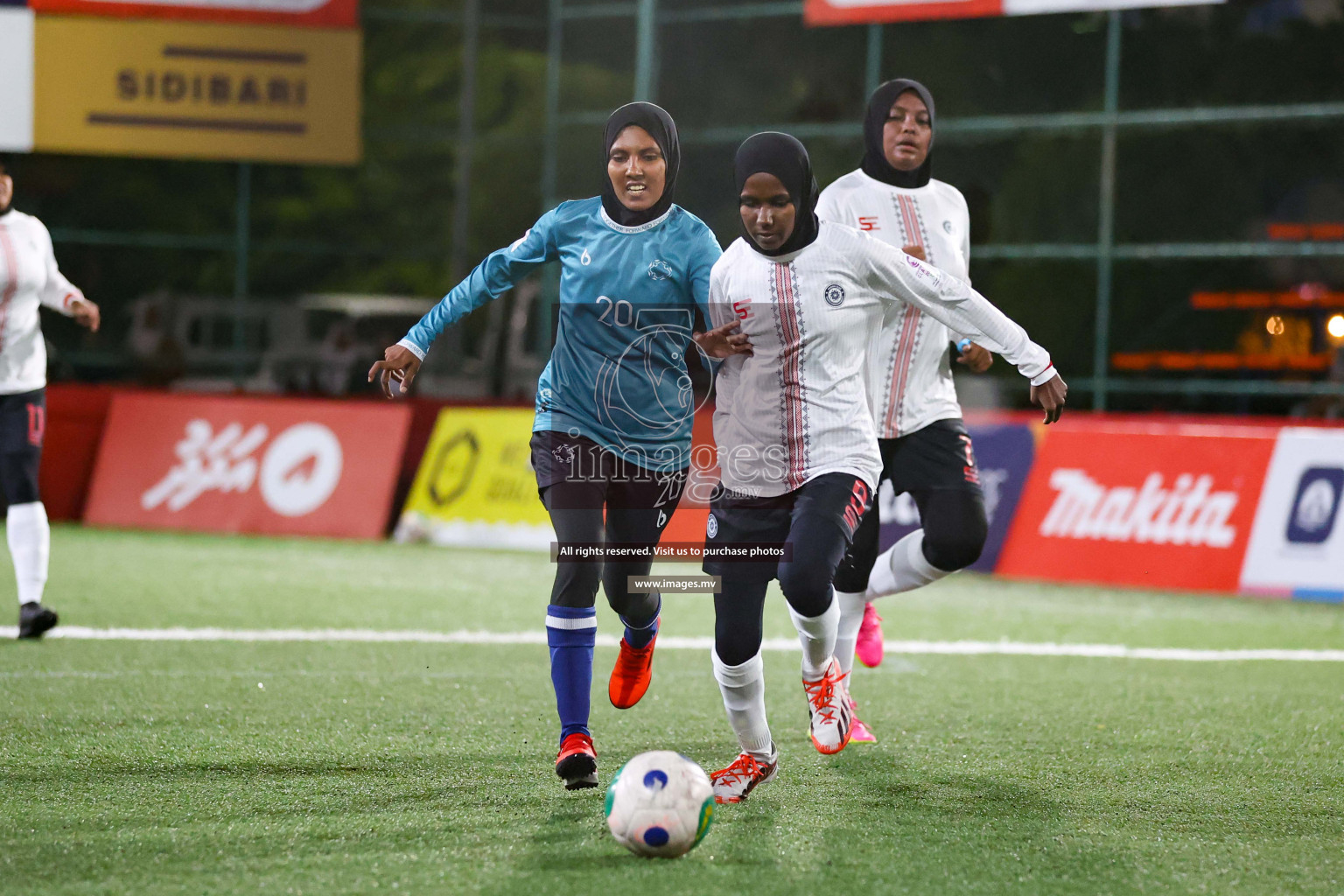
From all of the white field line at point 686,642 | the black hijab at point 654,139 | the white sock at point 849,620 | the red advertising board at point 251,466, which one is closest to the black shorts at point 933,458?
the white sock at point 849,620

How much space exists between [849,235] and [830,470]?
2.58ft

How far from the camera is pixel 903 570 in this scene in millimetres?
6418

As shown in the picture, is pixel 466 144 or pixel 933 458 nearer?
pixel 933 458

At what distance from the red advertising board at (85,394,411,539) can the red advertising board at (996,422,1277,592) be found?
591 centimetres

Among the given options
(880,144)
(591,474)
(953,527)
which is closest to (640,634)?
(591,474)

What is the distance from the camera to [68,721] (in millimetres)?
5934

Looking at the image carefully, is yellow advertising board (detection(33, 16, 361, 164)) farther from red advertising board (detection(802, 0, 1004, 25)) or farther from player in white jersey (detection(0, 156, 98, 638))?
player in white jersey (detection(0, 156, 98, 638))

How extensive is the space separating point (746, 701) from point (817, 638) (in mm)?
367

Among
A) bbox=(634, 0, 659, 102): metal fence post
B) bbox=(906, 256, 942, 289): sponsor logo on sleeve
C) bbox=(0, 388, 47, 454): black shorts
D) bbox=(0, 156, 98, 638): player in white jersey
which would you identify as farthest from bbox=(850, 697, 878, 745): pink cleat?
bbox=(634, 0, 659, 102): metal fence post

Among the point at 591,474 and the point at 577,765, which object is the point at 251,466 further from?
the point at 577,765

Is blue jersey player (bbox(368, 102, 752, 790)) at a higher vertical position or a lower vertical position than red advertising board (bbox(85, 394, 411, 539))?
higher

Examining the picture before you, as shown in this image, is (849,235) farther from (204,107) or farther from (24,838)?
(204,107)

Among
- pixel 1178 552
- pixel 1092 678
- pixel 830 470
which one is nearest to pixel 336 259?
pixel 1178 552

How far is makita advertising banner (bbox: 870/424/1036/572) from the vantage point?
12.1 m
